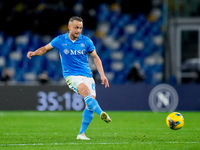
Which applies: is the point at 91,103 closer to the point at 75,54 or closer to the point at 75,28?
the point at 75,54

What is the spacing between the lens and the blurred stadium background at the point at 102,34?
71.8 feet

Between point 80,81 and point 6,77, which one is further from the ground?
point 80,81

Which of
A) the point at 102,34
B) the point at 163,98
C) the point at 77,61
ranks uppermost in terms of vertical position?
the point at 77,61

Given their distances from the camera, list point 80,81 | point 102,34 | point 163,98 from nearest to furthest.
→ point 80,81 → point 163,98 → point 102,34

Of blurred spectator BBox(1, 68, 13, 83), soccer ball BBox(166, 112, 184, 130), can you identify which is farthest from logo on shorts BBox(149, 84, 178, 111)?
soccer ball BBox(166, 112, 184, 130)

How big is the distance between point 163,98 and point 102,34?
6.48 meters

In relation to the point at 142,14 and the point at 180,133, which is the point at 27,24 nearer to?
the point at 142,14

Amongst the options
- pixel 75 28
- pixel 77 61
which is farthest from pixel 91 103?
pixel 75 28

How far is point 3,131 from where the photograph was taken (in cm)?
997

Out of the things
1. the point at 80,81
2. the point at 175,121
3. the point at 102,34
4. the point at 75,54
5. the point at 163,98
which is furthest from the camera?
the point at 102,34

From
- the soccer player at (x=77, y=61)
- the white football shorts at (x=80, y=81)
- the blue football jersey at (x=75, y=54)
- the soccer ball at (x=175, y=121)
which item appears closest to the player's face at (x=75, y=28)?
the soccer player at (x=77, y=61)

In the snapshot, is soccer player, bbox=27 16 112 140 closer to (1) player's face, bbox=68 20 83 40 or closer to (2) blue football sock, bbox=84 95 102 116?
(1) player's face, bbox=68 20 83 40

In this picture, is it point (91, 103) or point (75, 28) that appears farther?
point (75, 28)

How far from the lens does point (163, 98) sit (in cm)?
1739
